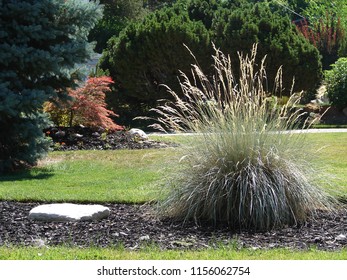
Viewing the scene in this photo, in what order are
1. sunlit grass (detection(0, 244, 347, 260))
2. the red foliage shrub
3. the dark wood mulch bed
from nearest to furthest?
sunlit grass (detection(0, 244, 347, 260)), the dark wood mulch bed, the red foliage shrub

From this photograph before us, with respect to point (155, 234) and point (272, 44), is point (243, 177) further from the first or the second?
point (272, 44)

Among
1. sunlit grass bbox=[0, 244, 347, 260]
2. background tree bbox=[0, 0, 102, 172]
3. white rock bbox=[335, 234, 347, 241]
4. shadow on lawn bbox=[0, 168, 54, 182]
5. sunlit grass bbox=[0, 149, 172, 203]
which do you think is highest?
background tree bbox=[0, 0, 102, 172]

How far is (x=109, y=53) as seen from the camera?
19.3m

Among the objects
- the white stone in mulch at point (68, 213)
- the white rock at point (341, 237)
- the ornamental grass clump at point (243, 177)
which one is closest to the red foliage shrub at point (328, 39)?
the ornamental grass clump at point (243, 177)

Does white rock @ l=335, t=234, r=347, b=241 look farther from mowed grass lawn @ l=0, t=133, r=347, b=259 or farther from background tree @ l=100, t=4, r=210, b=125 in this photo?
background tree @ l=100, t=4, r=210, b=125

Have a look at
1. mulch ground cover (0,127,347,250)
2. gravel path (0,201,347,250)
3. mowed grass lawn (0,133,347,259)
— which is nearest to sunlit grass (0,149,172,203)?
mowed grass lawn (0,133,347,259)

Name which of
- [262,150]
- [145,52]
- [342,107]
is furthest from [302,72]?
[262,150]

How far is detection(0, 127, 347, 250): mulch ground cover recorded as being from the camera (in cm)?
554

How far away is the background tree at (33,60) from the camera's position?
30.7 feet

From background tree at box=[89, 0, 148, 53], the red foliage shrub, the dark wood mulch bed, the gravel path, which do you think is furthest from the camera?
background tree at box=[89, 0, 148, 53]

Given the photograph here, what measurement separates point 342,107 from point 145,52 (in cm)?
603

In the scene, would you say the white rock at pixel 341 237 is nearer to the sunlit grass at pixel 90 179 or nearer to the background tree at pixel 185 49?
the sunlit grass at pixel 90 179

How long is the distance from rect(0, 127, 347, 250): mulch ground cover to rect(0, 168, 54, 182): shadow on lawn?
2372 millimetres

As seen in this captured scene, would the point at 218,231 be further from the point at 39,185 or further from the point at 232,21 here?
the point at 232,21
